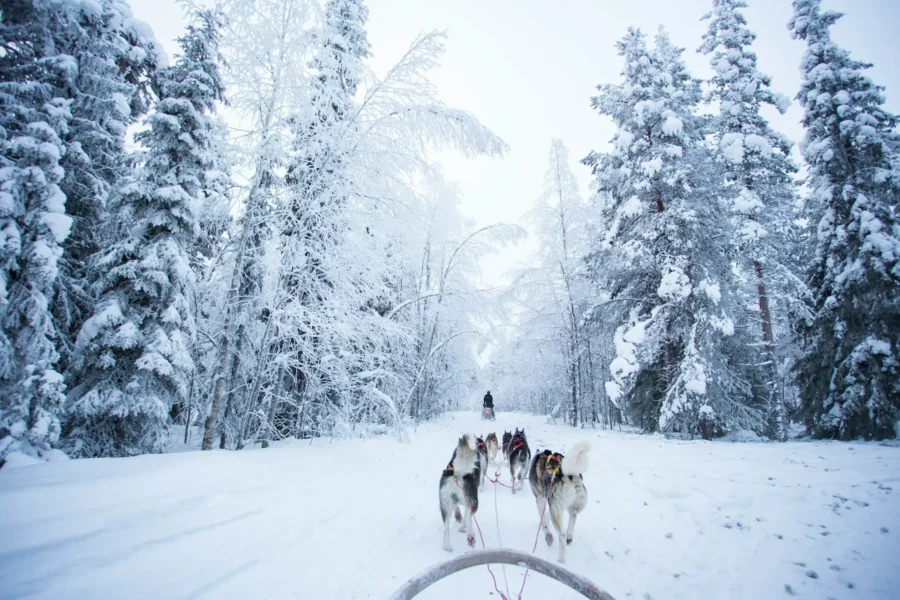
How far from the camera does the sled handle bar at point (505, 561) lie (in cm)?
228

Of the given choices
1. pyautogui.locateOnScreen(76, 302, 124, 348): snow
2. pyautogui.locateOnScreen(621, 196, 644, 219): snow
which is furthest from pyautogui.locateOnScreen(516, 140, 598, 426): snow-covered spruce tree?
pyautogui.locateOnScreen(76, 302, 124, 348): snow

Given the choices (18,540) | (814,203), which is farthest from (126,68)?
(814,203)

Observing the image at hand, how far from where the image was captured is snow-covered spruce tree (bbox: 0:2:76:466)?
650cm

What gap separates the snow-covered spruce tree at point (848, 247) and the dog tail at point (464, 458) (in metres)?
12.1

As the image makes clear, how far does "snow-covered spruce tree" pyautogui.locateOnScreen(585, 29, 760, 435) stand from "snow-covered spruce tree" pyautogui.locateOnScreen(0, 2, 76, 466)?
1388 centimetres

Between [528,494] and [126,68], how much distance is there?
16.5m

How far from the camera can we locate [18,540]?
274 cm

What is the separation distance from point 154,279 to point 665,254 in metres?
14.6

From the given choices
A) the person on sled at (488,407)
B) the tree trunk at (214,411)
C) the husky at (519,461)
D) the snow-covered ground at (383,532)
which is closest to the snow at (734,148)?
the snow-covered ground at (383,532)

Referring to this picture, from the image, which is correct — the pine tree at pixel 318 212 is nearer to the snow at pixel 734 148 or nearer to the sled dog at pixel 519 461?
the sled dog at pixel 519 461

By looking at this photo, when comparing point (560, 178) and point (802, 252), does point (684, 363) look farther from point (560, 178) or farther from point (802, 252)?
point (560, 178)

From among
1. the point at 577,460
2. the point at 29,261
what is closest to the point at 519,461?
the point at 577,460

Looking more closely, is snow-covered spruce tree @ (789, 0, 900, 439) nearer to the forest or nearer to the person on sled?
the forest

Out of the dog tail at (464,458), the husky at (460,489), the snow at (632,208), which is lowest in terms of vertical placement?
the husky at (460,489)
